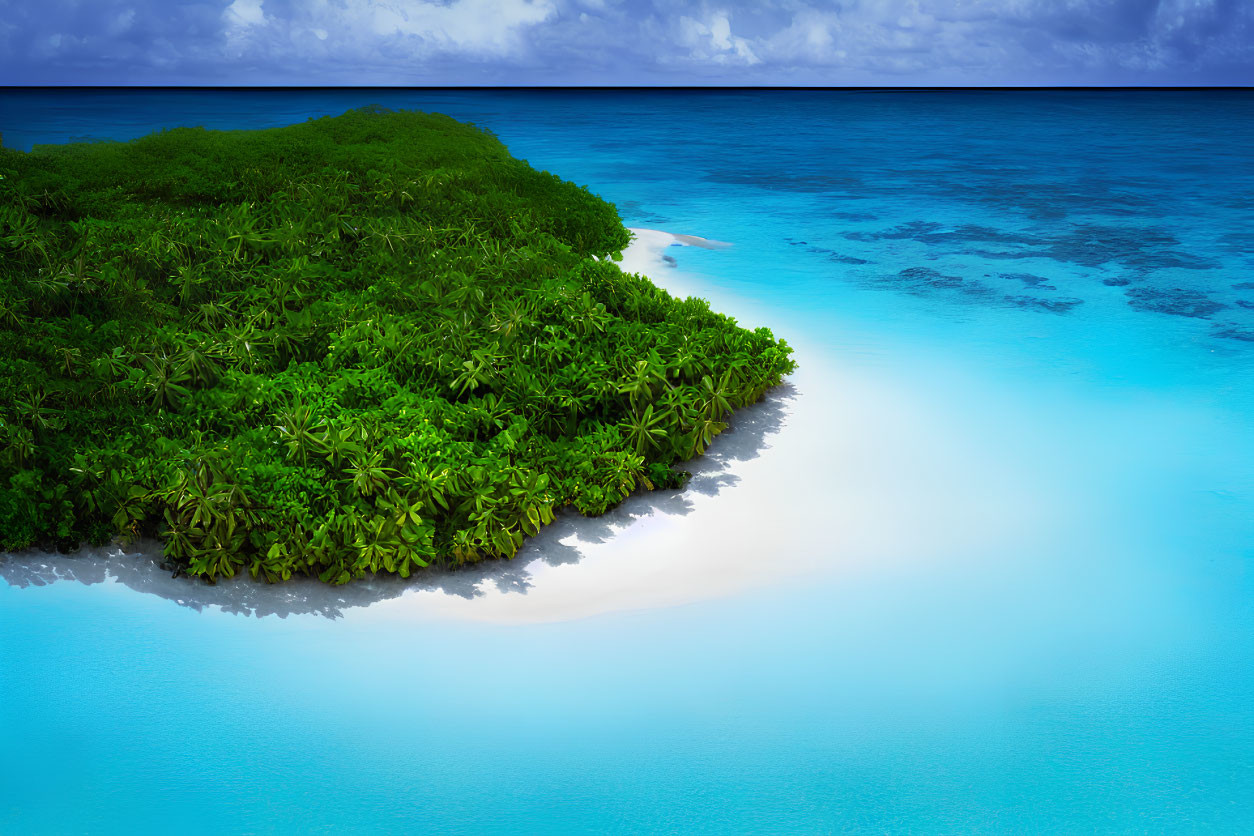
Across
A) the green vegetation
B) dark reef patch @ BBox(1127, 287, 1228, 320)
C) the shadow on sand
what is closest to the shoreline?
the shadow on sand

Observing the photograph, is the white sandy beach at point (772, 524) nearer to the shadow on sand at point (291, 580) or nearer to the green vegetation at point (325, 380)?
the shadow on sand at point (291, 580)

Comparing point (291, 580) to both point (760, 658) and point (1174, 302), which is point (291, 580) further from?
point (1174, 302)

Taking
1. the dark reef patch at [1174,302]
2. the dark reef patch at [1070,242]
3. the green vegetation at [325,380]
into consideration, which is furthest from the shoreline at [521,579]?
the dark reef patch at [1070,242]

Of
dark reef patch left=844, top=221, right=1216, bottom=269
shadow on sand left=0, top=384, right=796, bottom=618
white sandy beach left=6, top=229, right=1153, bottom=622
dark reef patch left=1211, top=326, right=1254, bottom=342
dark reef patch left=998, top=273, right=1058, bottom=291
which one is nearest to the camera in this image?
shadow on sand left=0, top=384, right=796, bottom=618

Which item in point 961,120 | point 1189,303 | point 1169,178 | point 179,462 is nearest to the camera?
point 179,462

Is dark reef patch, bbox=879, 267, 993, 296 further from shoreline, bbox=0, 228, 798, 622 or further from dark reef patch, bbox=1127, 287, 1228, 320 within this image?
shoreline, bbox=0, 228, 798, 622

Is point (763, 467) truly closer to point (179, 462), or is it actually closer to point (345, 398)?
point (345, 398)

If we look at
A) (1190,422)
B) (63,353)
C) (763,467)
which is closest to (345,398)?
(63,353)
